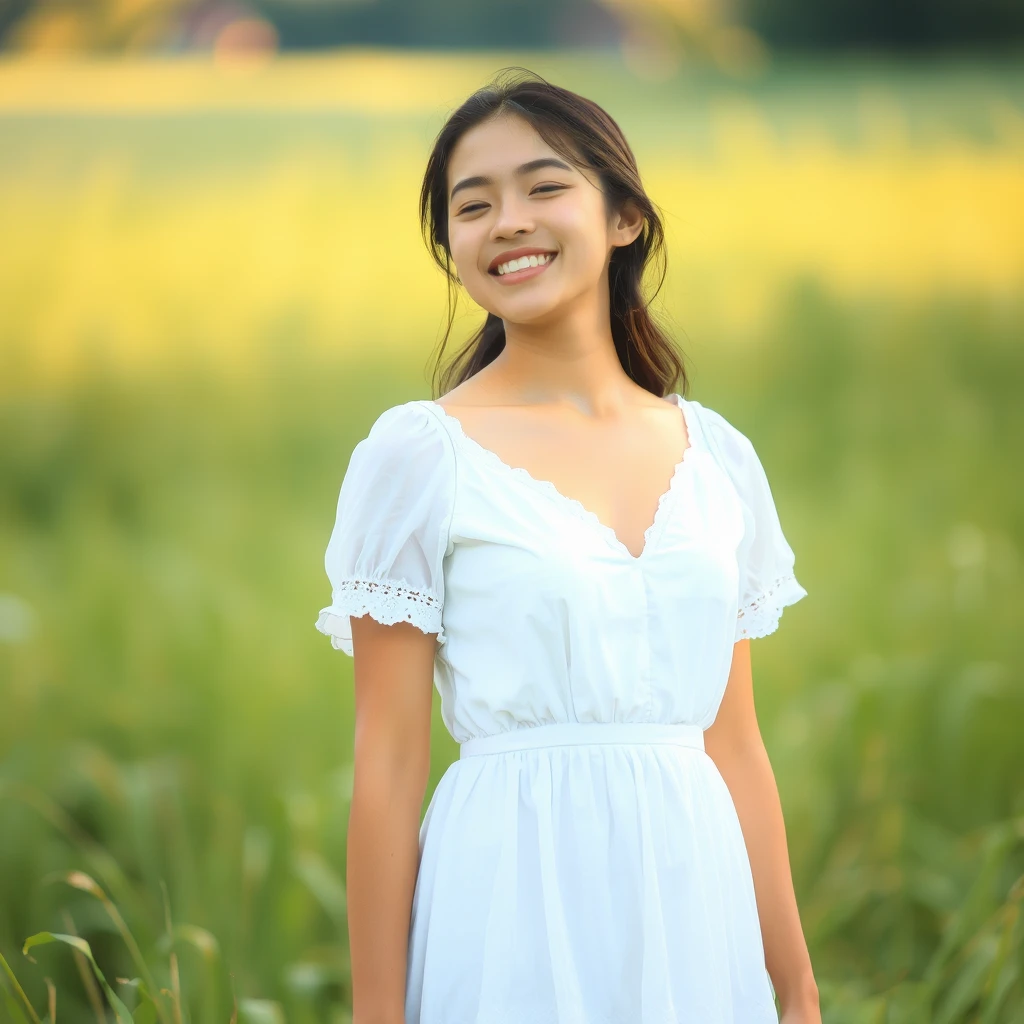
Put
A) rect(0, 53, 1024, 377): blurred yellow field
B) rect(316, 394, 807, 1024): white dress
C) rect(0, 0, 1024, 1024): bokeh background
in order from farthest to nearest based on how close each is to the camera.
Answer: rect(0, 53, 1024, 377): blurred yellow field < rect(0, 0, 1024, 1024): bokeh background < rect(316, 394, 807, 1024): white dress

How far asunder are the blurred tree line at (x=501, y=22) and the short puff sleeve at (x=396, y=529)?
6.68 ft

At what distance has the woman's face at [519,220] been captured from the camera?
1289 millimetres

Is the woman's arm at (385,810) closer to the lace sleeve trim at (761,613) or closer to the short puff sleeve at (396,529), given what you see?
the short puff sleeve at (396,529)

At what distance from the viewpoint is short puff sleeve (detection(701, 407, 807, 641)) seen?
140 cm

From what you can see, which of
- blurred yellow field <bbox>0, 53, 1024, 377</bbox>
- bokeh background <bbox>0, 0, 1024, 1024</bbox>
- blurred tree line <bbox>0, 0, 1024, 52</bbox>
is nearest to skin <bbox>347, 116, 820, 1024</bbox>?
bokeh background <bbox>0, 0, 1024, 1024</bbox>

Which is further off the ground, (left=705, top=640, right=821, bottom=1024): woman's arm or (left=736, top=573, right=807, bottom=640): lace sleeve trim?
(left=736, top=573, right=807, bottom=640): lace sleeve trim

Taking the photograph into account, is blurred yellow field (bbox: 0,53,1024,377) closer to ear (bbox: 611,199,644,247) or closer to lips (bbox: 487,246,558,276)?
ear (bbox: 611,199,644,247)

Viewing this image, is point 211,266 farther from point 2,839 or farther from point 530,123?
point 530,123

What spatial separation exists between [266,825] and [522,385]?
4.58ft

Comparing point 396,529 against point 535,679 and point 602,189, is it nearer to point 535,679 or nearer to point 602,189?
point 535,679

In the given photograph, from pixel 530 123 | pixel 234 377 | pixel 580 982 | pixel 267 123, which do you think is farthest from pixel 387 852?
pixel 267 123

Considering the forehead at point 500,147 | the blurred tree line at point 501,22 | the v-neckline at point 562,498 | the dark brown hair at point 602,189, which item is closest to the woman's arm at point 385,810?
the v-neckline at point 562,498

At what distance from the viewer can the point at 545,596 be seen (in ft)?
3.84

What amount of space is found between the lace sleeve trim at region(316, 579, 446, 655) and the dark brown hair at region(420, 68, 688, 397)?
300 mm
